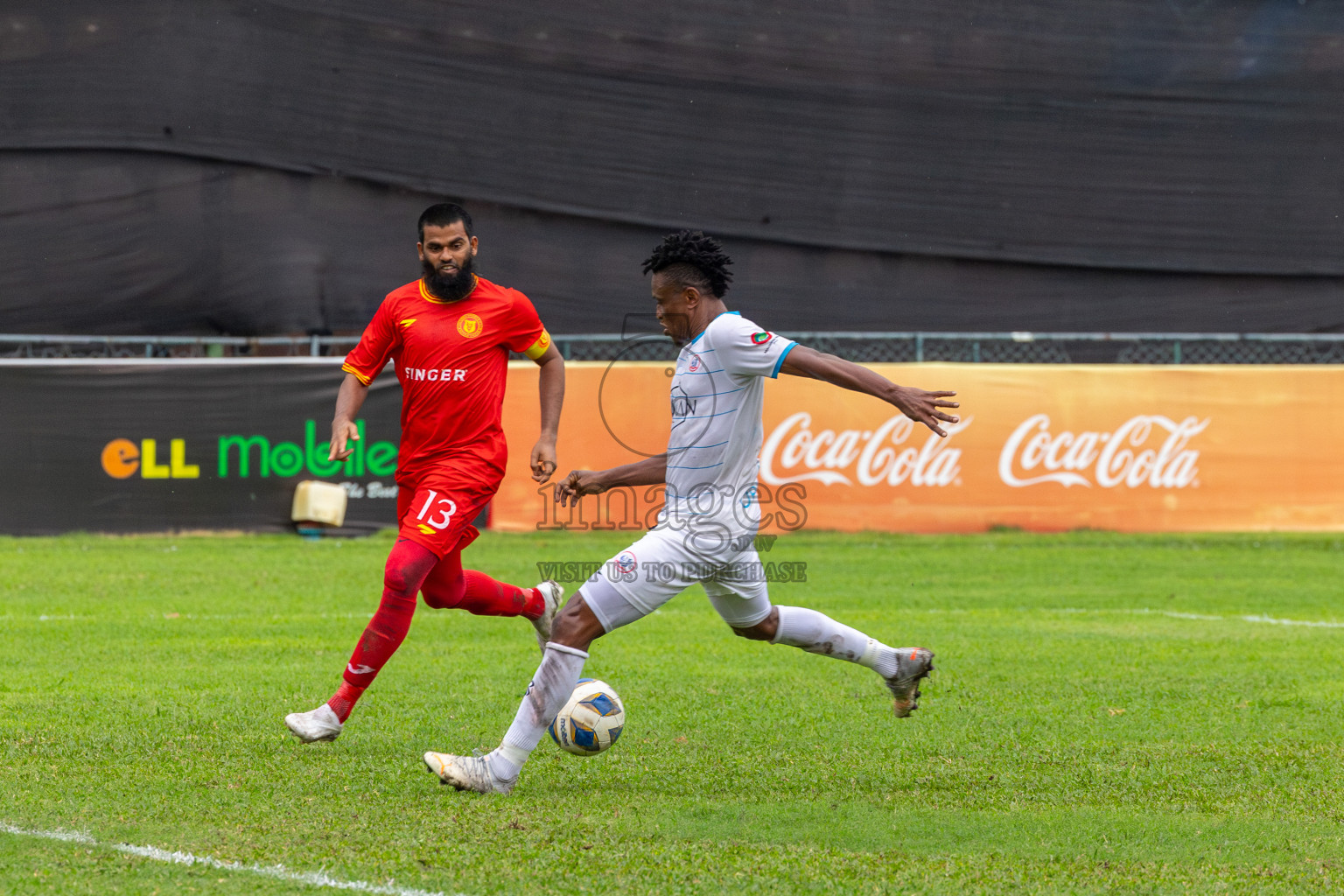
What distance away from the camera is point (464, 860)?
4074 millimetres

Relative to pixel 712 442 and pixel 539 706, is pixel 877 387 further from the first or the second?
pixel 539 706

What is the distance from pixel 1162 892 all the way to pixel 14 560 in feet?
38.7

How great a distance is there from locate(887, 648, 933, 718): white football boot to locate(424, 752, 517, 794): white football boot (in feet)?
5.78

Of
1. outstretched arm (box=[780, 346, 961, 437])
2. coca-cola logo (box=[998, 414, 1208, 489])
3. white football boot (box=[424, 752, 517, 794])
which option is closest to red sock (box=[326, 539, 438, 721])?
white football boot (box=[424, 752, 517, 794])

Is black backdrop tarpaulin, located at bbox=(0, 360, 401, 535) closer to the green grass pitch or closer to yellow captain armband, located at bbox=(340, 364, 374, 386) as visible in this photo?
the green grass pitch

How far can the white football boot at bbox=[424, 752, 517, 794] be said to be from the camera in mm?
4875

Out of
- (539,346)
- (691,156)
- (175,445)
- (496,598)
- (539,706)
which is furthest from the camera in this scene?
(691,156)

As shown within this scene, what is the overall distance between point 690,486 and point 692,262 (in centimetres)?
85

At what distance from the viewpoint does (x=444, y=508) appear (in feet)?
19.7

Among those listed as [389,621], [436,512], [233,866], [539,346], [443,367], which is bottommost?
[233,866]

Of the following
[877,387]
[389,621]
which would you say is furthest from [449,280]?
[877,387]

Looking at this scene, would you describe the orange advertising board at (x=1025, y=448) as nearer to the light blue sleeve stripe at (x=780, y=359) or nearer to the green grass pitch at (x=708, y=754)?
the green grass pitch at (x=708, y=754)

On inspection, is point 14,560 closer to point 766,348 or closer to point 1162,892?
point 766,348

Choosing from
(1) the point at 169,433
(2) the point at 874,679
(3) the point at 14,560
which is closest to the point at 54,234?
(1) the point at 169,433
